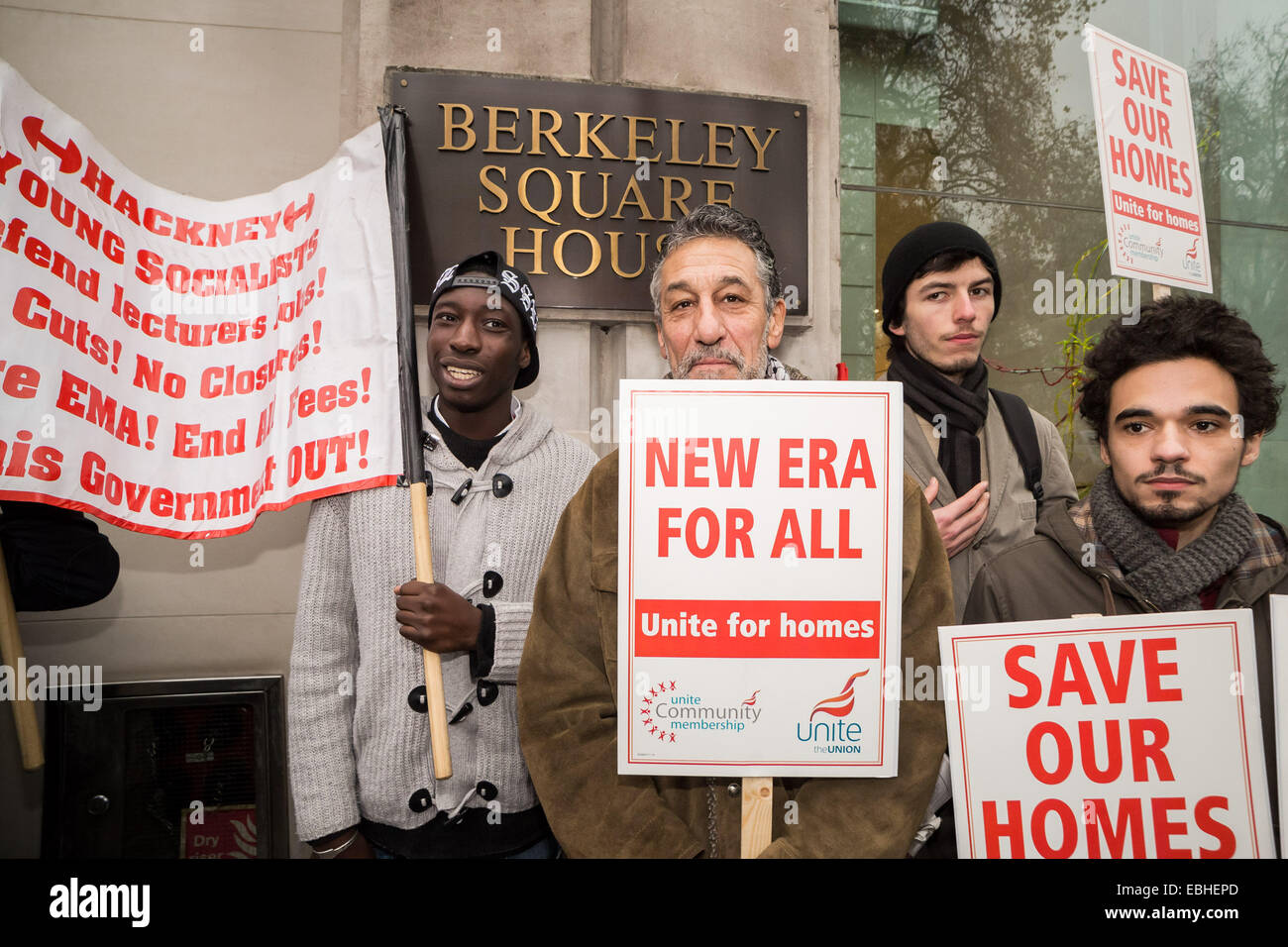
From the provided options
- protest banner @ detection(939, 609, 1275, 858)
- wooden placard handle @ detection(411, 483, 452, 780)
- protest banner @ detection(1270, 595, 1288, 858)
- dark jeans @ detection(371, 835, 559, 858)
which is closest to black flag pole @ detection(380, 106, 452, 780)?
wooden placard handle @ detection(411, 483, 452, 780)

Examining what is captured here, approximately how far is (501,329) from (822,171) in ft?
5.50

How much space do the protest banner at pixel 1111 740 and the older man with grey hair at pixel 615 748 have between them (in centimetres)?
10

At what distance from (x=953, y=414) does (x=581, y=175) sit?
5.10 ft

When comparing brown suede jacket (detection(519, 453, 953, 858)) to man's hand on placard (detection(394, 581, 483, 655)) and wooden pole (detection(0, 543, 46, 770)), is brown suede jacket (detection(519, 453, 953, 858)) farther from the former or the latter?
wooden pole (detection(0, 543, 46, 770))

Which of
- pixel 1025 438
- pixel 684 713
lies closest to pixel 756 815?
pixel 684 713

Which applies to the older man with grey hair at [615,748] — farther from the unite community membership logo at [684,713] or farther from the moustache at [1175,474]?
the moustache at [1175,474]

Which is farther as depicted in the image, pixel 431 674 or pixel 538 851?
pixel 538 851

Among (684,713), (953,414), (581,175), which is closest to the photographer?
(684,713)

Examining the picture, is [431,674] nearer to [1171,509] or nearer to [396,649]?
[396,649]

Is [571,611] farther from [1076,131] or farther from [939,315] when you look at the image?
[1076,131]

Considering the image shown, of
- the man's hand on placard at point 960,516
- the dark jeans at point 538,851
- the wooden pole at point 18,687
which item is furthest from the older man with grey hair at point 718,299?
the wooden pole at point 18,687

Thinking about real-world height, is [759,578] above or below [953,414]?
below

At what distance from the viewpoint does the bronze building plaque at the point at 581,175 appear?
9.48ft

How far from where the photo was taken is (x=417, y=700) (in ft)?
7.59
